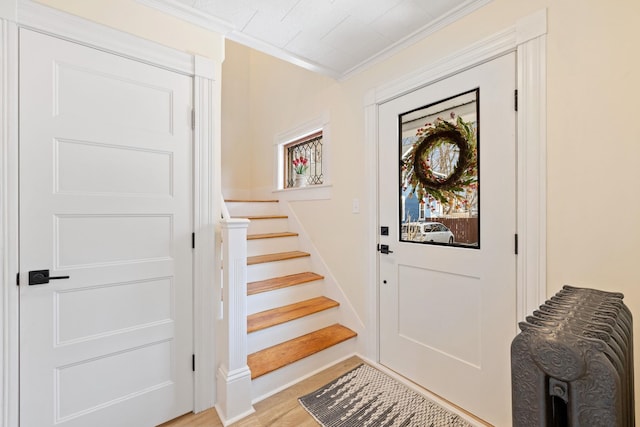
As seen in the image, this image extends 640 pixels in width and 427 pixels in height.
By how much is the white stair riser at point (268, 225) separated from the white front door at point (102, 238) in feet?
4.14

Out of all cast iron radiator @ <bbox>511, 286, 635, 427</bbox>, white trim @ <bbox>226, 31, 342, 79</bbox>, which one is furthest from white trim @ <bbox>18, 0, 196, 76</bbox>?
cast iron radiator @ <bbox>511, 286, 635, 427</bbox>

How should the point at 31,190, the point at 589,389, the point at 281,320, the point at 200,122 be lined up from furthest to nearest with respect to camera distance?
the point at 281,320
the point at 200,122
the point at 31,190
the point at 589,389

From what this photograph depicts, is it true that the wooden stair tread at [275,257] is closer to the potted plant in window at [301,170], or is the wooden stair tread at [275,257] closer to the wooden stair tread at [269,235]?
the wooden stair tread at [269,235]

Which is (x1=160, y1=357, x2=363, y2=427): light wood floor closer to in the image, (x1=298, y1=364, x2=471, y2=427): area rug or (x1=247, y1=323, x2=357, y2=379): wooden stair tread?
(x1=298, y1=364, x2=471, y2=427): area rug

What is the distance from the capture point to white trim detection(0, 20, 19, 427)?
1.23 m

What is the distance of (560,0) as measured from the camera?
1.30 meters

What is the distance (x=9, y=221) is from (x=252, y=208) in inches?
80.3

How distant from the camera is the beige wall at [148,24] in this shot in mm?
1414

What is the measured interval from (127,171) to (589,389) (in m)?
1.96

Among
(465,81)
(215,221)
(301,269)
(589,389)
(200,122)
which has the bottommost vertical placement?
(301,269)

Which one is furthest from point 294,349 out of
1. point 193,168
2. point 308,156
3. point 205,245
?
point 308,156

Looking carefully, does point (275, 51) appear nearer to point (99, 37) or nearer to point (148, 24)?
point (148, 24)

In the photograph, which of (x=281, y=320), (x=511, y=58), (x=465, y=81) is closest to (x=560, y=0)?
(x=511, y=58)

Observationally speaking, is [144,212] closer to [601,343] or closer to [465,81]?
[601,343]
